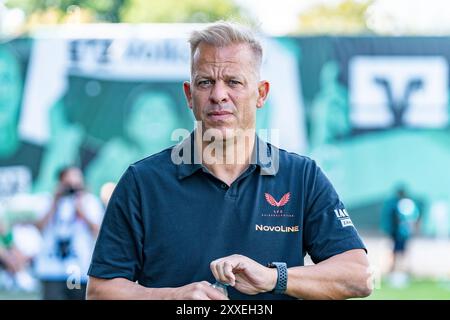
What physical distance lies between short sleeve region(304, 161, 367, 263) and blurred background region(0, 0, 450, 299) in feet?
32.2

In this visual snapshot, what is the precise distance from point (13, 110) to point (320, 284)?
35.0 feet

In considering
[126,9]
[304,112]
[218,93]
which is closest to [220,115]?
[218,93]

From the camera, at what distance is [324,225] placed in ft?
8.79

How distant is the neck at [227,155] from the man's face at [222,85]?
0.06 metres

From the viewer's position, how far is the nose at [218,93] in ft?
8.79

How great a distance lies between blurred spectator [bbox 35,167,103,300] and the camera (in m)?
8.31

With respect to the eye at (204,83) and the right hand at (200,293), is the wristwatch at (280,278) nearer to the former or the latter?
the right hand at (200,293)

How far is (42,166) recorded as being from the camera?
41.2 feet

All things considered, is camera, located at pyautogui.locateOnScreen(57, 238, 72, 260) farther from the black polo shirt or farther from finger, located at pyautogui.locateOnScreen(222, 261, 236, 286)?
finger, located at pyautogui.locateOnScreen(222, 261, 236, 286)

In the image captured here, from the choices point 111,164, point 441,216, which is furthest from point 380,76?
point 111,164

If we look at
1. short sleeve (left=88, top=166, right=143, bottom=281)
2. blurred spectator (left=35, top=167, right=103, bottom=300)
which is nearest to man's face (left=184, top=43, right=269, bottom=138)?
short sleeve (left=88, top=166, right=143, bottom=281)

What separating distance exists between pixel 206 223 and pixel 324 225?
37 cm

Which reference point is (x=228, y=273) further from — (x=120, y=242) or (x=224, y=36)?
(x=224, y=36)
